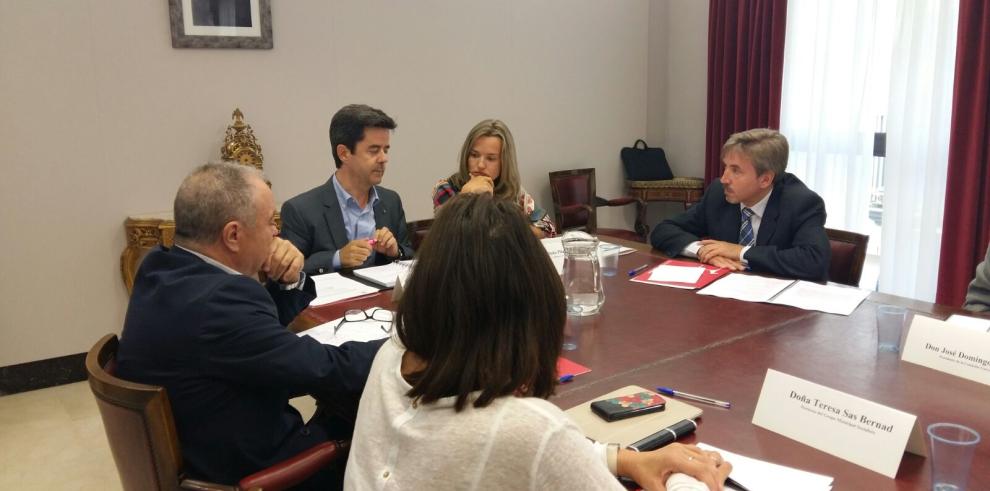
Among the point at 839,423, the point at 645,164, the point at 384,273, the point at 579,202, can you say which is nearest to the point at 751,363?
the point at 839,423

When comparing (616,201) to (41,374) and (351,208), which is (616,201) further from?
(41,374)

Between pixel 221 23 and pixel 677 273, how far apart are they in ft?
8.78

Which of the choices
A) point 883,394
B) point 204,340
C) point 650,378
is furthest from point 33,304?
point 883,394

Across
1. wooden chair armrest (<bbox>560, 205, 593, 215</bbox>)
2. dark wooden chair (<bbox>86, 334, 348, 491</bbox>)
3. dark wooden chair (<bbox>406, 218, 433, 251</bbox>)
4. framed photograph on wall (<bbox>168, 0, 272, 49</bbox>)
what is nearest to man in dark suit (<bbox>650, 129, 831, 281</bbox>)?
dark wooden chair (<bbox>406, 218, 433, 251</bbox>)

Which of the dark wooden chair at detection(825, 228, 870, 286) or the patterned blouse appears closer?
the dark wooden chair at detection(825, 228, 870, 286)

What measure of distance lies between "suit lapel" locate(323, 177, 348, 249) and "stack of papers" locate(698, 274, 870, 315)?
139 cm

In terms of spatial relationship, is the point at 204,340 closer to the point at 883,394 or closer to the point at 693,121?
the point at 883,394

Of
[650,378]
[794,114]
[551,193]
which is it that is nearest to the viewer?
[650,378]

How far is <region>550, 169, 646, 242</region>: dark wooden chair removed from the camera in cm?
499

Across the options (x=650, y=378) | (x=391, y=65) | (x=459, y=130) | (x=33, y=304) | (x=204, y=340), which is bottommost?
→ (x=33, y=304)

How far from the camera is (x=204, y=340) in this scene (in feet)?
4.50

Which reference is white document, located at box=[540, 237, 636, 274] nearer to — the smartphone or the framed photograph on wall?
the smartphone

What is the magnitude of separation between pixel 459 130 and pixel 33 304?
2.53 m

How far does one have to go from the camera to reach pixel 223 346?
1384 millimetres
